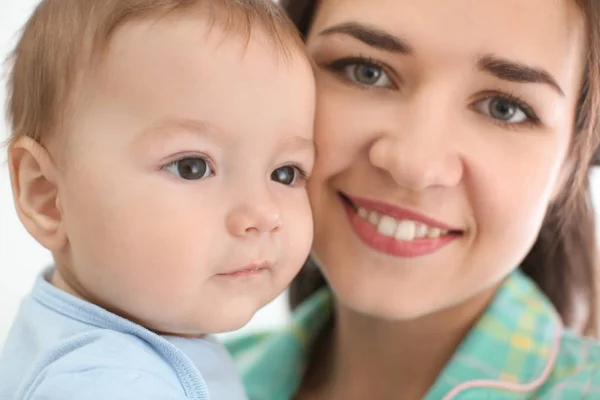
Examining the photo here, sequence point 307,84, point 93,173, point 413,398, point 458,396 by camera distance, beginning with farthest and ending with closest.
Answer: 1. point 413,398
2. point 458,396
3. point 307,84
4. point 93,173

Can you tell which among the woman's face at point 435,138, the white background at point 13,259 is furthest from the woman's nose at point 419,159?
the white background at point 13,259

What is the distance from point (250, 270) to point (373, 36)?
43 cm

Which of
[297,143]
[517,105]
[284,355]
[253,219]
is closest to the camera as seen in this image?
[253,219]

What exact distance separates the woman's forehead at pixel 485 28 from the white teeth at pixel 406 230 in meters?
0.27

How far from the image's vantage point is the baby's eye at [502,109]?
1.15 meters

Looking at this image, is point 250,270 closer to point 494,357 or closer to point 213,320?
point 213,320

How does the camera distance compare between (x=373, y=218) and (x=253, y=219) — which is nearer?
(x=253, y=219)

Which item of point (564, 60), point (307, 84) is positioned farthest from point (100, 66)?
point (564, 60)

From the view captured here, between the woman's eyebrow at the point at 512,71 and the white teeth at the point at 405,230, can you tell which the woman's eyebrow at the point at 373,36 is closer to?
the woman's eyebrow at the point at 512,71

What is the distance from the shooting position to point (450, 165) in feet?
3.65

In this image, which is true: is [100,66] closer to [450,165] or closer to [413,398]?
[450,165]

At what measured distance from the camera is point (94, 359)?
2.75 feet

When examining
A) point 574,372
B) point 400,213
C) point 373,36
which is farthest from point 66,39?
point 574,372

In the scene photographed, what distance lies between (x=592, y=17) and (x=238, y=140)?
622 mm
